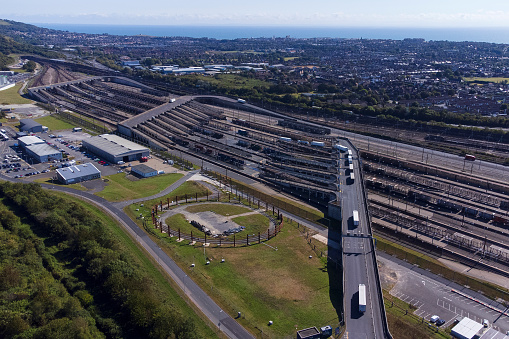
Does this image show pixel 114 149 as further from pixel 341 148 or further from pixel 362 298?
pixel 362 298

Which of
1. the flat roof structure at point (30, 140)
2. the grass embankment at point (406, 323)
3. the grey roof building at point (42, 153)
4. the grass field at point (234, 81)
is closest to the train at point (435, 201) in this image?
the grass embankment at point (406, 323)

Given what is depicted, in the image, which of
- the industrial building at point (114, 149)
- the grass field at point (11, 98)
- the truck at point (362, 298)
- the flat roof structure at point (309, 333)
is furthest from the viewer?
the grass field at point (11, 98)

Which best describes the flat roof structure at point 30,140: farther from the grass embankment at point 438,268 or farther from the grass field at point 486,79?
the grass field at point 486,79

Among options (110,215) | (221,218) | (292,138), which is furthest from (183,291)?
(292,138)

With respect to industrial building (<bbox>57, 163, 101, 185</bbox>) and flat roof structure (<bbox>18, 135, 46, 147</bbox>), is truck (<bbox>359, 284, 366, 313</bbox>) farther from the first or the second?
flat roof structure (<bbox>18, 135, 46, 147</bbox>)

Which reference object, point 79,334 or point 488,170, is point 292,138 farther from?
point 79,334

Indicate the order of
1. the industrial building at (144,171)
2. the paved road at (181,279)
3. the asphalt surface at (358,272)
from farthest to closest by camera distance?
the industrial building at (144,171), the paved road at (181,279), the asphalt surface at (358,272)

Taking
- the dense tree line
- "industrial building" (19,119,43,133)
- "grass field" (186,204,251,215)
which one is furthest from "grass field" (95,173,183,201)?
"industrial building" (19,119,43,133)
